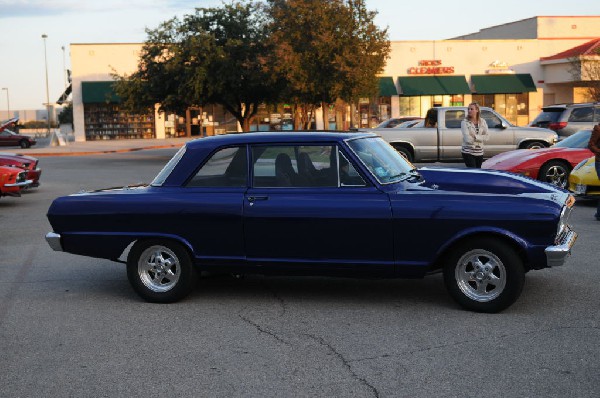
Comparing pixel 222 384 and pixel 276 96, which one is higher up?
pixel 276 96

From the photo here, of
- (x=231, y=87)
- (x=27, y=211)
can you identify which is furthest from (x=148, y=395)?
(x=231, y=87)

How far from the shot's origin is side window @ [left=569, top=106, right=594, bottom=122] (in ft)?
71.4

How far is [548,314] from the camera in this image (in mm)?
6242

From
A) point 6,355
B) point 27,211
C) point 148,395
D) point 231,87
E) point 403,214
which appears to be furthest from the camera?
point 231,87

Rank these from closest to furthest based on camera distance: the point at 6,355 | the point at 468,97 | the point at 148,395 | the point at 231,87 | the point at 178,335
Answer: the point at 148,395 < the point at 6,355 < the point at 178,335 < the point at 231,87 < the point at 468,97

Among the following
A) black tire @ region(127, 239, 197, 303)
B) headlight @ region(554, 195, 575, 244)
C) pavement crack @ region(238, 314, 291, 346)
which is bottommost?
pavement crack @ region(238, 314, 291, 346)

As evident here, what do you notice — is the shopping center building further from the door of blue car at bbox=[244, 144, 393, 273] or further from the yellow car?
the door of blue car at bbox=[244, 144, 393, 273]

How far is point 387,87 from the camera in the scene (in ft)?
165

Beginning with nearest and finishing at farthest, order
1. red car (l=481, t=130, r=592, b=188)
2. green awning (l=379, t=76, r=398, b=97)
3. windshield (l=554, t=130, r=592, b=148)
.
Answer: red car (l=481, t=130, r=592, b=188)
windshield (l=554, t=130, r=592, b=148)
green awning (l=379, t=76, r=398, b=97)

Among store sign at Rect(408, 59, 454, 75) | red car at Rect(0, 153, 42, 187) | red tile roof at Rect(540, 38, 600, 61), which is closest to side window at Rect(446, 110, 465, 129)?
red car at Rect(0, 153, 42, 187)

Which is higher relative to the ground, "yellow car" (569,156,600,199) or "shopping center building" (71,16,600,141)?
"shopping center building" (71,16,600,141)

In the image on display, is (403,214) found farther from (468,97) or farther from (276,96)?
(468,97)

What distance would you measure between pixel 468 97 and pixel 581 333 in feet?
159

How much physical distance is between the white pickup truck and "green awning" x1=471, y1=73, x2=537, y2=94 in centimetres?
3183
